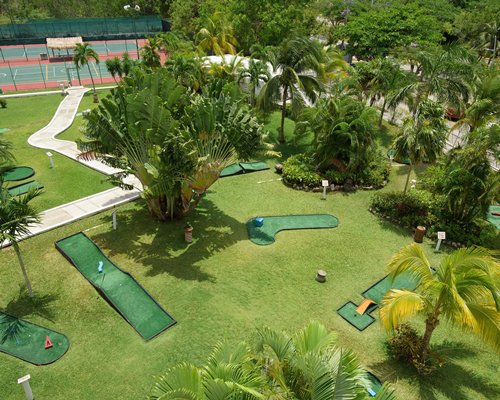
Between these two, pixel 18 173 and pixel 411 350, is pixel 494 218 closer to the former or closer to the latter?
pixel 411 350

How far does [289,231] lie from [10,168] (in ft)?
49.3

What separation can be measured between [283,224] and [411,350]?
7.56 meters

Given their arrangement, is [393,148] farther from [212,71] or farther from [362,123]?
[212,71]

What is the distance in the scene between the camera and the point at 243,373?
20.3 ft

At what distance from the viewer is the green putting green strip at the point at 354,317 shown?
38.9 feet

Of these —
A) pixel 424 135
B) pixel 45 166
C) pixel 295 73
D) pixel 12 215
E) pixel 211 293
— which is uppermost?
pixel 295 73

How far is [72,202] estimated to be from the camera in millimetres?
17891

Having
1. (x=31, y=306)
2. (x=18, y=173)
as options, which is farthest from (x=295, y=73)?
(x=31, y=306)

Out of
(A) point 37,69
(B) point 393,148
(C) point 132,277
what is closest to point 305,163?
(B) point 393,148

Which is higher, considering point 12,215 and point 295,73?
point 295,73

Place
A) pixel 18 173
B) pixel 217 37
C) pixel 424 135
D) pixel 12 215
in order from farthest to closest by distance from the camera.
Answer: pixel 217 37
pixel 18 173
pixel 424 135
pixel 12 215

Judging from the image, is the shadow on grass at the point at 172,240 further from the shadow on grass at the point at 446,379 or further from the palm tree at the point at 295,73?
the palm tree at the point at 295,73

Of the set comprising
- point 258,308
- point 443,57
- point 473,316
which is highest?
point 443,57

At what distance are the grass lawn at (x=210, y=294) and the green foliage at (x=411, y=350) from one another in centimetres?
28
